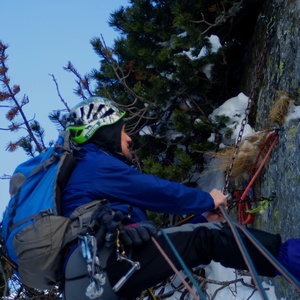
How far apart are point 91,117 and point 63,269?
1270 mm

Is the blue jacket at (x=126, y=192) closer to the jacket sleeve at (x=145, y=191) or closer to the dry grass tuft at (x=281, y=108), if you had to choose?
the jacket sleeve at (x=145, y=191)

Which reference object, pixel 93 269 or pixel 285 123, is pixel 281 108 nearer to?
pixel 285 123

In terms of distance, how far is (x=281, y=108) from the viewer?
5.09 m

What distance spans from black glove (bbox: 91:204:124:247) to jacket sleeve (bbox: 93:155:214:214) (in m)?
0.24

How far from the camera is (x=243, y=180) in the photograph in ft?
19.4

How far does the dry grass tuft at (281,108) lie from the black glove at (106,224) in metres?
2.48

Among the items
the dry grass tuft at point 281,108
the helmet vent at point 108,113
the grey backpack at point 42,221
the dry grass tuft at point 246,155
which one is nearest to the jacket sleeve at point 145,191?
the grey backpack at point 42,221

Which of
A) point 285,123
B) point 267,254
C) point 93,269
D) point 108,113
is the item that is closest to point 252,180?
point 285,123

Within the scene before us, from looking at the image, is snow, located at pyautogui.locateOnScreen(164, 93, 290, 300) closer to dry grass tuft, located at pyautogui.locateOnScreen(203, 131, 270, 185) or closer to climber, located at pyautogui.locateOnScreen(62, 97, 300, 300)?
dry grass tuft, located at pyautogui.locateOnScreen(203, 131, 270, 185)

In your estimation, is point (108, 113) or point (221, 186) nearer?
point (108, 113)

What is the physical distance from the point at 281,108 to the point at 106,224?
2602mm

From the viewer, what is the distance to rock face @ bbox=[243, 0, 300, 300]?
15.7 feet

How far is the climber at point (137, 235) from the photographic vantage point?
129 inches

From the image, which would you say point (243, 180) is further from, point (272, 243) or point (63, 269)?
point (63, 269)
